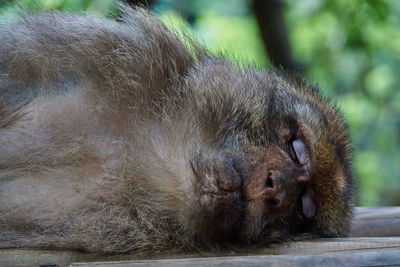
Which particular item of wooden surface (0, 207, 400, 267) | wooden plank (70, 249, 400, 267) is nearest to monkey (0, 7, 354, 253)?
wooden surface (0, 207, 400, 267)

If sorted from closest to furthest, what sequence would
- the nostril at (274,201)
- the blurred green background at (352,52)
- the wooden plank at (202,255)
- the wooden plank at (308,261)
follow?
the wooden plank at (308,261)
the wooden plank at (202,255)
the nostril at (274,201)
the blurred green background at (352,52)

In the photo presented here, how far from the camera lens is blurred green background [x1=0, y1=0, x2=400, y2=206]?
20.5 ft

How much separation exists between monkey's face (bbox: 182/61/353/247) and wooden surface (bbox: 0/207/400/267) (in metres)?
0.16

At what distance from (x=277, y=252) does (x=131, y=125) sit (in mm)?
905

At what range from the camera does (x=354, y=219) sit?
133 inches

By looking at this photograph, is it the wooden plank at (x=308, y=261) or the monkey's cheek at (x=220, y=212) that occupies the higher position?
the monkey's cheek at (x=220, y=212)

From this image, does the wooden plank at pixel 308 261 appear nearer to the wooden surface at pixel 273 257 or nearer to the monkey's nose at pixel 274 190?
the wooden surface at pixel 273 257

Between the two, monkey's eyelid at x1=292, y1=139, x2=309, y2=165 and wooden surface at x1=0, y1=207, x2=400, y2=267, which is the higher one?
monkey's eyelid at x1=292, y1=139, x2=309, y2=165

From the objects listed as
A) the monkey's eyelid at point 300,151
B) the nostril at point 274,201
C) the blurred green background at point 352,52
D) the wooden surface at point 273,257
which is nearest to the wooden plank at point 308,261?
the wooden surface at point 273,257

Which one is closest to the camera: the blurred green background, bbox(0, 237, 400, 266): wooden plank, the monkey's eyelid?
bbox(0, 237, 400, 266): wooden plank

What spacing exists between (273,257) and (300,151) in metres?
0.92

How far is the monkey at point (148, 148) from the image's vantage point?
266 centimetres

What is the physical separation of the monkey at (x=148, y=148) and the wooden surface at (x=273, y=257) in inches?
4.5

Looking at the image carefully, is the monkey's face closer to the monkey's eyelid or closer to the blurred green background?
the monkey's eyelid
